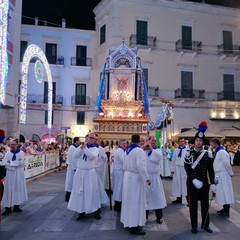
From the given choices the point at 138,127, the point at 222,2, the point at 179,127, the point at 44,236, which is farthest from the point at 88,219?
the point at 222,2

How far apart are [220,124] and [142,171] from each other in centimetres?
2436

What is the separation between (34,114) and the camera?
29266 mm

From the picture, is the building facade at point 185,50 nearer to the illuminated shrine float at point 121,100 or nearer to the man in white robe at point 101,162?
the illuminated shrine float at point 121,100

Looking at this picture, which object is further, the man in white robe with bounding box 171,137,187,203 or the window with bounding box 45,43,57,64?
the window with bounding box 45,43,57,64

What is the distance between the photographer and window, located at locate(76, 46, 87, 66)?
1207 inches

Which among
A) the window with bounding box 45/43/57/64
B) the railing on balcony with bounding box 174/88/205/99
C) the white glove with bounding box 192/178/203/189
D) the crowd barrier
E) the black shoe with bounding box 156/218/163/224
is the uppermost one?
the window with bounding box 45/43/57/64

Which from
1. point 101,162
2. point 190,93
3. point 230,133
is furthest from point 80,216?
point 190,93

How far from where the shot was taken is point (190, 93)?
28172 millimetres

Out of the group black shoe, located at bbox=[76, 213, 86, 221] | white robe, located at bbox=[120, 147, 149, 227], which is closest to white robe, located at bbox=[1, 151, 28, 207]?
black shoe, located at bbox=[76, 213, 86, 221]

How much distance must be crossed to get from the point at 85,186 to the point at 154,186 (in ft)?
5.14

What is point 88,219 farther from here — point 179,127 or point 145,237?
point 179,127

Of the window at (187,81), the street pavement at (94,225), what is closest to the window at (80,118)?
the window at (187,81)

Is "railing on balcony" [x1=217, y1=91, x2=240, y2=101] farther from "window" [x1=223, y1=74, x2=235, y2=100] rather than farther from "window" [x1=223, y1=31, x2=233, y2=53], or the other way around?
"window" [x1=223, y1=31, x2=233, y2=53]

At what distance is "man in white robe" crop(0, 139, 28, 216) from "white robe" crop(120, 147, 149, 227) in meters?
3.11
